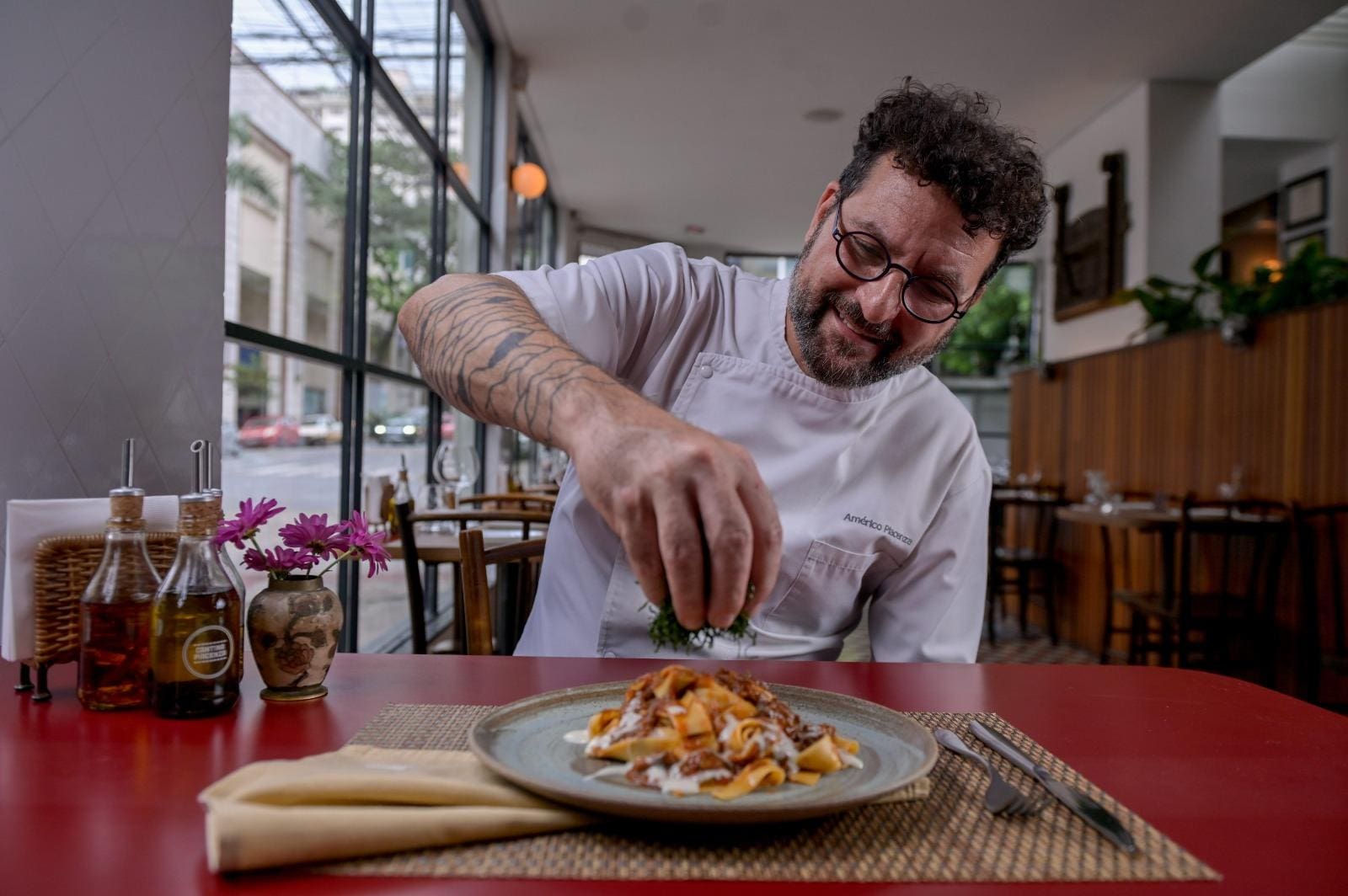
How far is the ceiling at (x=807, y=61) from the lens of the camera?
19.1 feet

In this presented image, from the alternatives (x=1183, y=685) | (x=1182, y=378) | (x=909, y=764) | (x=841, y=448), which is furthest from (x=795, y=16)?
(x=909, y=764)

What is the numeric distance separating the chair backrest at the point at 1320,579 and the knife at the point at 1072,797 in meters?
3.77

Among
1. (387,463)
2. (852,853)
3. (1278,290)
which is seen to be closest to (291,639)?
(852,853)

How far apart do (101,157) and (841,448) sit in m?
1.16

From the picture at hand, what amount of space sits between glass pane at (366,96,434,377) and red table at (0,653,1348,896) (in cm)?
291

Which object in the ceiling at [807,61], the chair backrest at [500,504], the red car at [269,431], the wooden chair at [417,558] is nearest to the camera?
the wooden chair at [417,558]

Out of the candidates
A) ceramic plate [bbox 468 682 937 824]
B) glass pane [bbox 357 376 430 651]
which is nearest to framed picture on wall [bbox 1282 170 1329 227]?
glass pane [bbox 357 376 430 651]

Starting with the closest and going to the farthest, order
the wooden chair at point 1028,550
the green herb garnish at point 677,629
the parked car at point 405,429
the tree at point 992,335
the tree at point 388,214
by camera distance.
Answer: the green herb garnish at point 677,629, the tree at point 388,214, the parked car at point 405,429, the wooden chair at point 1028,550, the tree at point 992,335

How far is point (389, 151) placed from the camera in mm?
4258

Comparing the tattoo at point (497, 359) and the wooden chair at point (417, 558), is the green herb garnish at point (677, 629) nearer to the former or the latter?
the tattoo at point (497, 359)

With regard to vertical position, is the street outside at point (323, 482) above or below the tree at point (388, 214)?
below

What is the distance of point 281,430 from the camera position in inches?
124

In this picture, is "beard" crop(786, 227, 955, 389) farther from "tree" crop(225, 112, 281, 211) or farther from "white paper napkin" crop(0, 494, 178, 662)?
"tree" crop(225, 112, 281, 211)

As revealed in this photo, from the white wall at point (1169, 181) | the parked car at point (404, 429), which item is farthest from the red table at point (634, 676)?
the white wall at point (1169, 181)
